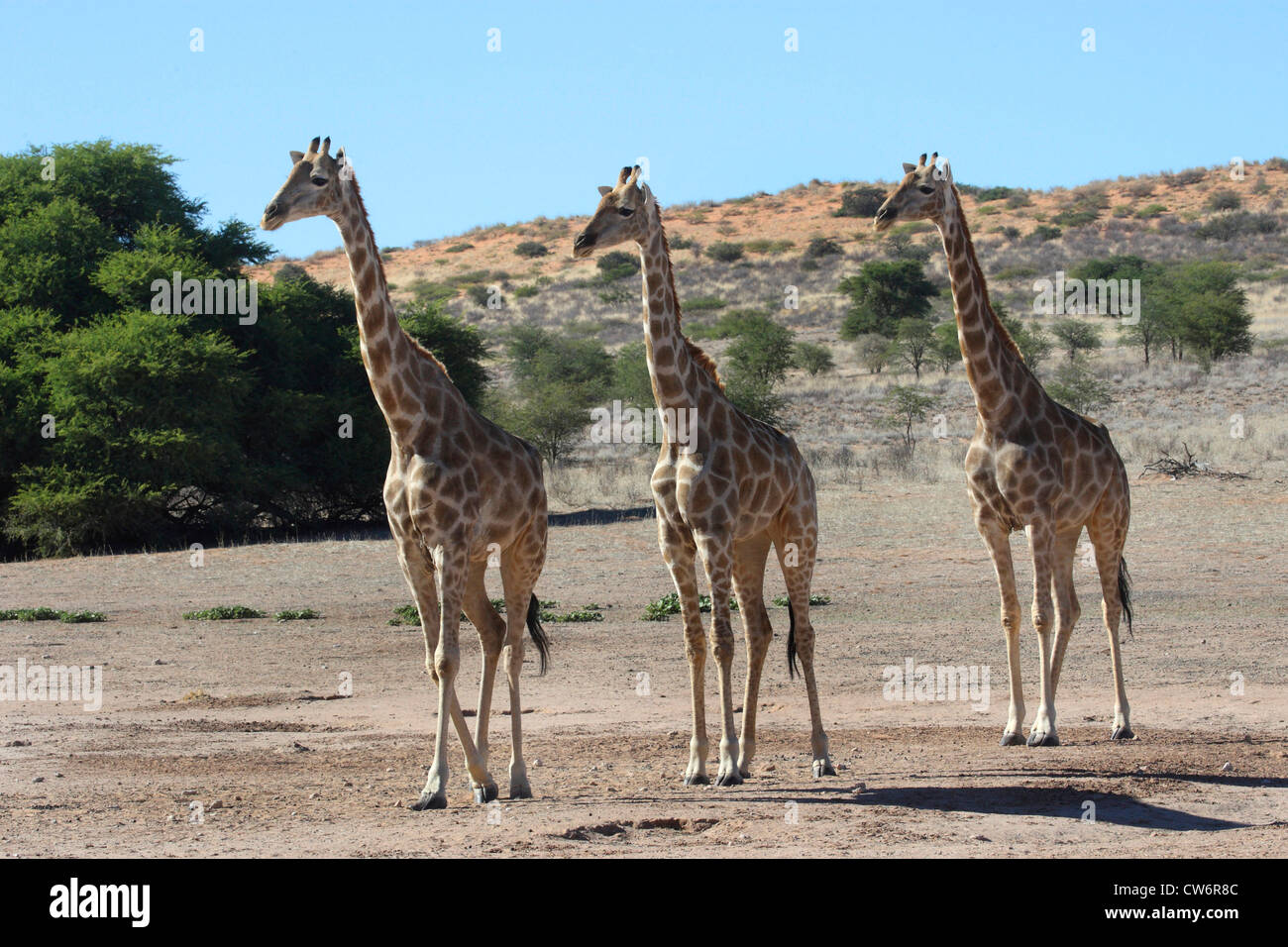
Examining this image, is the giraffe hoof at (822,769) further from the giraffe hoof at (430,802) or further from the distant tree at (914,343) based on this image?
the distant tree at (914,343)

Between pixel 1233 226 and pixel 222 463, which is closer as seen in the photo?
pixel 222 463

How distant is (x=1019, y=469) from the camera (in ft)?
32.2

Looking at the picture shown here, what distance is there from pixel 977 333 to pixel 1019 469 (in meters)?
1.09

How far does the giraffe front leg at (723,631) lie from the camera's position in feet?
28.0

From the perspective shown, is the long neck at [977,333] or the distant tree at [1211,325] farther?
the distant tree at [1211,325]

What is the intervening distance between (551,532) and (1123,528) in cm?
1330

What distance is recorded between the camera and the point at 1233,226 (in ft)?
210

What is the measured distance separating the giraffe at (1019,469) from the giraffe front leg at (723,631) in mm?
2328

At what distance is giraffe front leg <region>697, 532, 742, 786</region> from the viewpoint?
8547mm

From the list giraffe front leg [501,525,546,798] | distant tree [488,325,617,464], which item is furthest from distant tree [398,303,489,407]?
giraffe front leg [501,525,546,798]

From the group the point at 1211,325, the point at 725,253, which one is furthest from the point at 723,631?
the point at 725,253

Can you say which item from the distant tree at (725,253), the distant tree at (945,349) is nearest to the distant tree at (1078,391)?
the distant tree at (945,349)
